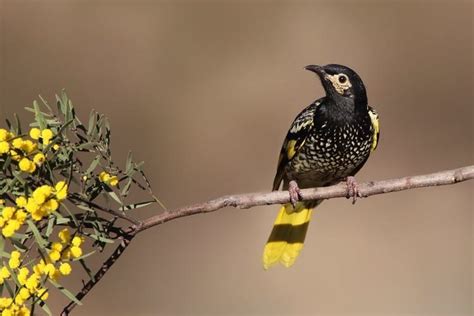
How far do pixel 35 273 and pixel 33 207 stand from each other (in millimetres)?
212

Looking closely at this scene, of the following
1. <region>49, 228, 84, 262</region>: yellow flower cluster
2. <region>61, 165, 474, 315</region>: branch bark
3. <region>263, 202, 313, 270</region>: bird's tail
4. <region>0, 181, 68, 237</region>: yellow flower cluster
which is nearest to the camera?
<region>0, 181, 68, 237</region>: yellow flower cluster

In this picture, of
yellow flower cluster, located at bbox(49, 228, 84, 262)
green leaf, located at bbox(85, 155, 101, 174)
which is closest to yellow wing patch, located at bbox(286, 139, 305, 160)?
green leaf, located at bbox(85, 155, 101, 174)

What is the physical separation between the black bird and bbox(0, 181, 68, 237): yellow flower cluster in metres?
2.04

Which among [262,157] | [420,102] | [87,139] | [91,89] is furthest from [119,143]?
[87,139]

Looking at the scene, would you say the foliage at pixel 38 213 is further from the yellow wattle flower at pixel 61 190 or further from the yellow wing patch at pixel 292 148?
the yellow wing patch at pixel 292 148

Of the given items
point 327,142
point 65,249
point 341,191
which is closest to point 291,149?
point 327,142

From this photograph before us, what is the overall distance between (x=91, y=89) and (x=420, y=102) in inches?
144

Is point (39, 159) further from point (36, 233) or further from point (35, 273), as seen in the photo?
point (35, 273)

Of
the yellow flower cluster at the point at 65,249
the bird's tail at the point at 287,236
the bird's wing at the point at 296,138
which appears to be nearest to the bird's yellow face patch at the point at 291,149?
the bird's wing at the point at 296,138

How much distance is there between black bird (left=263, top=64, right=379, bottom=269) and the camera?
4012 millimetres

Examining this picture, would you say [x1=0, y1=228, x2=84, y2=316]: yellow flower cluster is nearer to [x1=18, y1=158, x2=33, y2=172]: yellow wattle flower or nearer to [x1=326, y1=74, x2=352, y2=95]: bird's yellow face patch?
[x1=18, y1=158, x2=33, y2=172]: yellow wattle flower

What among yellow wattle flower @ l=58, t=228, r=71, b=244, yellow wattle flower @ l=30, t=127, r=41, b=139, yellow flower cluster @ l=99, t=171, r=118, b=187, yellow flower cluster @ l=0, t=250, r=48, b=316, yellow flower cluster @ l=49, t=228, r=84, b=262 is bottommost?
yellow flower cluster @ l=0, t=250, r=48, b=316

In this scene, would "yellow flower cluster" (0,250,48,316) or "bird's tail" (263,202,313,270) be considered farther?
"bird's tail" (263,202,313,270)

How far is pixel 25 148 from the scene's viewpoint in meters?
2.11
